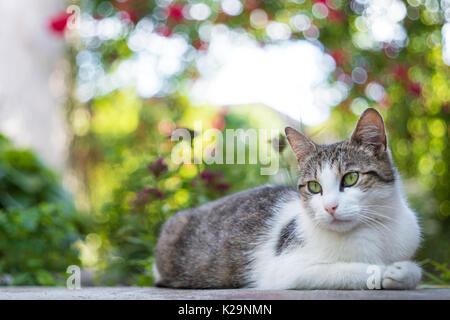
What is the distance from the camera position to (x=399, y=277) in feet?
5.56

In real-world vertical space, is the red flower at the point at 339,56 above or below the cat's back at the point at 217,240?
above

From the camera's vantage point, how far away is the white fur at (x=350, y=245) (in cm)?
176

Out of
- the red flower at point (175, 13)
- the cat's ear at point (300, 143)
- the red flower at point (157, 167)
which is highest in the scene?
the red flower at point (175, 13)

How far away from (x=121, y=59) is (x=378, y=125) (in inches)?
182

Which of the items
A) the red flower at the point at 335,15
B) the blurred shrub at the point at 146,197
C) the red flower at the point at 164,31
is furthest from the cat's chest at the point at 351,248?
the red flower at the point at 164,31

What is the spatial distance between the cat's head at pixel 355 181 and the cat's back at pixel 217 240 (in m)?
0.38

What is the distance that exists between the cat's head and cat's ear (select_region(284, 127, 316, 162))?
4.9 inches

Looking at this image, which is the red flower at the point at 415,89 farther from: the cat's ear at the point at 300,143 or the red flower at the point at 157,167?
the cat's ear at the point at 300,143

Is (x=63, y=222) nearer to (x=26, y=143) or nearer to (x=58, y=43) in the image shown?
(x=26, y=143)

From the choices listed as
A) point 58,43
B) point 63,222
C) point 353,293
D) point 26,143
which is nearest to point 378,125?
point 353,293

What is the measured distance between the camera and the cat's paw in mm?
1697

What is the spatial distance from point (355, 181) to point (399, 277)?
369mm
